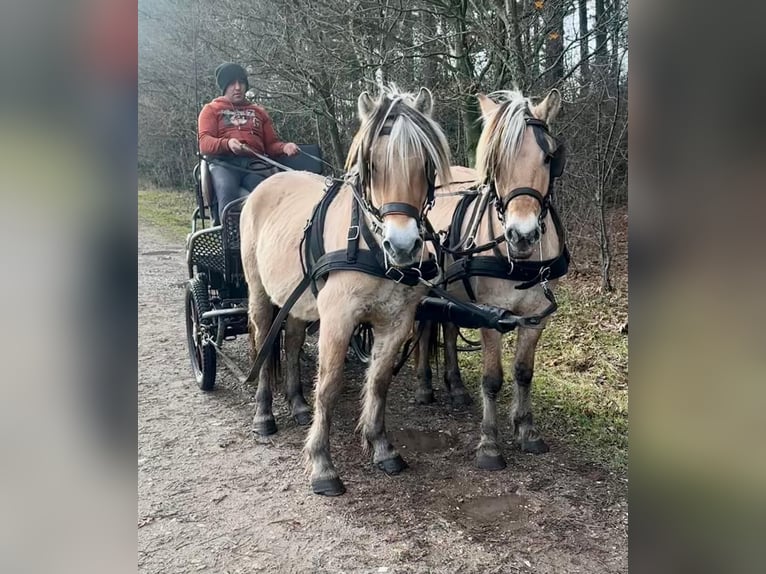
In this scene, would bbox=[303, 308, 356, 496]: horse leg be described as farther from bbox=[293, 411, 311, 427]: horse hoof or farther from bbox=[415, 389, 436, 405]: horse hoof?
bbox=[415, 389, 436, 405]: horse hoof

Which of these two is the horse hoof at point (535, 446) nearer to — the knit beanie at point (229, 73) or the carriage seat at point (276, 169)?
the carriage seat at point (276, 169)

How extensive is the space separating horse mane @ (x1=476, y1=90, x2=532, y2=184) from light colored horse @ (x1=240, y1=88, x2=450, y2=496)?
0.35 metres

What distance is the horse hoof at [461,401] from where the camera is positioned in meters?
4.43

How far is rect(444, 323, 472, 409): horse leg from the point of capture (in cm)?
446

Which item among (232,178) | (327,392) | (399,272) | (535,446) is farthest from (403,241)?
(232,178)

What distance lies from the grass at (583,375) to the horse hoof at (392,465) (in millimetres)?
1173

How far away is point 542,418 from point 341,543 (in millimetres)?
2047

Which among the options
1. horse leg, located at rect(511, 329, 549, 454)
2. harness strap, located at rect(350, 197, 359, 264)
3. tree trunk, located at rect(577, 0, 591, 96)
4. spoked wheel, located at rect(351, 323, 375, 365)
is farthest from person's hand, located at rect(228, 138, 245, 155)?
tree trunk, located at rect(577, 0, 591, 96)

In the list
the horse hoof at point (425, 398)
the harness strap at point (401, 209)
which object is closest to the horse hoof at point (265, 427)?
the horse hoof at point (425, 398)
